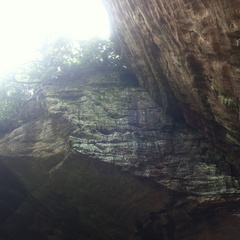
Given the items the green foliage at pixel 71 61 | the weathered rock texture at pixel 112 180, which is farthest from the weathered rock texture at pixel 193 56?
the green foliage at pixel 71 61

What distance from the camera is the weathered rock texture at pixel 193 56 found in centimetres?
930

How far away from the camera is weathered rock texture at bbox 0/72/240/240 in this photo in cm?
1291

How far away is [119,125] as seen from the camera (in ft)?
51.7

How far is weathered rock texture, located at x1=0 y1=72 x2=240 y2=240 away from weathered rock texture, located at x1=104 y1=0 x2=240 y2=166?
1.44m

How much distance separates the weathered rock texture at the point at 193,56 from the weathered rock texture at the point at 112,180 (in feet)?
4.72

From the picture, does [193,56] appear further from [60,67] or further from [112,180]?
[60,67]

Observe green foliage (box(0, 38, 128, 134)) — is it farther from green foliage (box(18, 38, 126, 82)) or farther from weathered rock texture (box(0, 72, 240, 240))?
weathered rock texture (box(0, 72, 240, 240))

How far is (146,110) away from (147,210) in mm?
6181

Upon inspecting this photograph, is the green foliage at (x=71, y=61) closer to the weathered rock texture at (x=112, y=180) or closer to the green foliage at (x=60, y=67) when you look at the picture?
the green foliage at (x=60, y=67)

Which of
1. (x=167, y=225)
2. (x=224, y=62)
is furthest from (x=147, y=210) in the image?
(x=224, y=62)

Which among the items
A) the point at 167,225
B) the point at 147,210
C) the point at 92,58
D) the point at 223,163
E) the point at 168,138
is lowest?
the point at 167,225

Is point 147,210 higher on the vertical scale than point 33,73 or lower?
lower

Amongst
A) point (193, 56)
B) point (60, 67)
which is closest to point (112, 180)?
point (193, 56)

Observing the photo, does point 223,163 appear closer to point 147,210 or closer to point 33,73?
point 147,210
